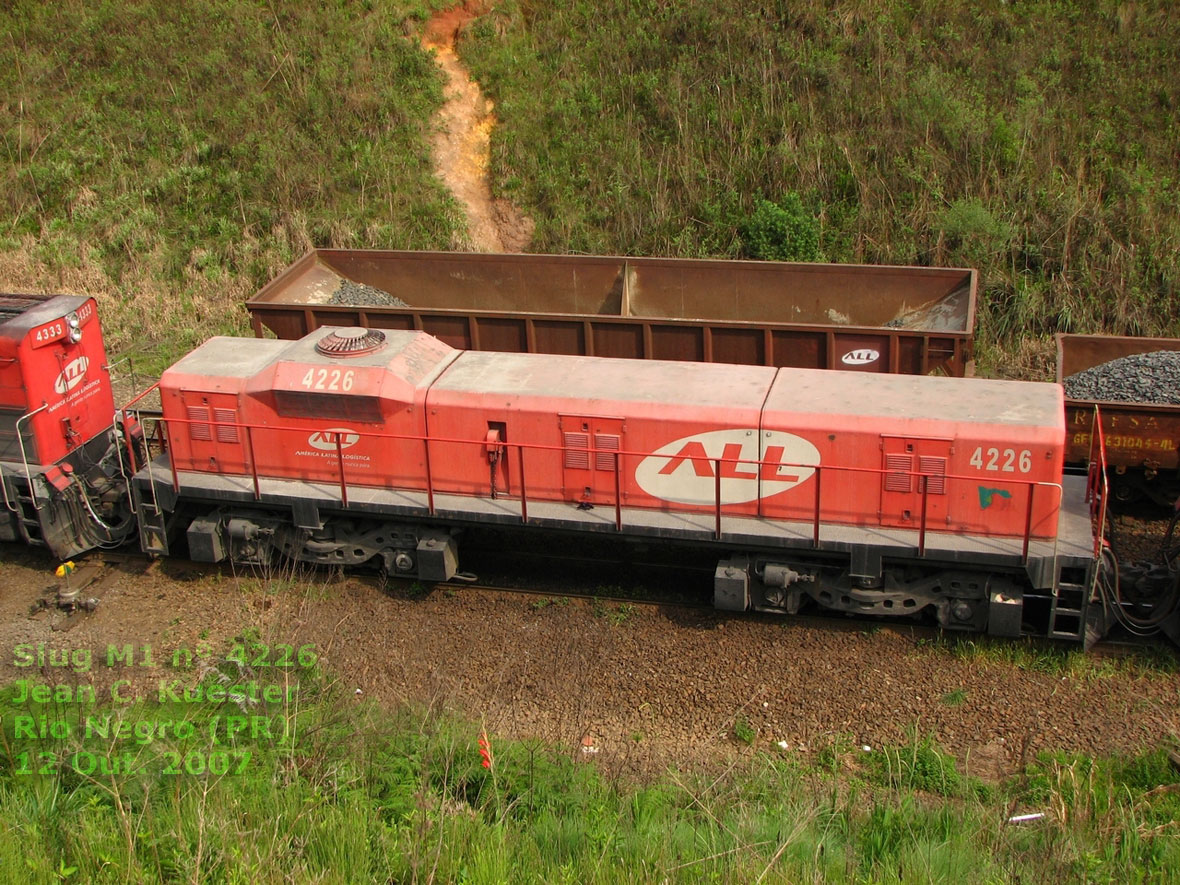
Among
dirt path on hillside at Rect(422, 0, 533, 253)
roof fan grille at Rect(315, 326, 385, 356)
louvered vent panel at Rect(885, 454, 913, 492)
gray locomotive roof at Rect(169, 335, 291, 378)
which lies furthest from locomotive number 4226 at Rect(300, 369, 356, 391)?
dirt path on hillside at Rect(422, 0, 533, 253)

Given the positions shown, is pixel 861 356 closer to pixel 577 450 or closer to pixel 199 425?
pixel 577 450

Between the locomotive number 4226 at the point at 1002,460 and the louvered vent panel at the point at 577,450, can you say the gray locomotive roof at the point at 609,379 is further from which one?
the locomotive number 4226 at the point at 1002,460

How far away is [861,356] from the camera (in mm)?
14078

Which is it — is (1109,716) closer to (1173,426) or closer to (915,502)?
(915,502)

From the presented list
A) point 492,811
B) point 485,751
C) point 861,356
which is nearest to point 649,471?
point 861,356

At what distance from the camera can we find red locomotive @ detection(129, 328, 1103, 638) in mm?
11008

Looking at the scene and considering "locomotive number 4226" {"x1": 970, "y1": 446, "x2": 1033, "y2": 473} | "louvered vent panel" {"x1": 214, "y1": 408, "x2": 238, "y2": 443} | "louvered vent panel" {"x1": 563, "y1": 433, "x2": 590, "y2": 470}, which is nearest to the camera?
"locomotive number 4226" {"x1": 970, "y1": 446, "x2": 1033, "y2": 473}

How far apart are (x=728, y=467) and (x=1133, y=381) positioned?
5.68 metres

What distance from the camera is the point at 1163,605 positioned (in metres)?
10.9

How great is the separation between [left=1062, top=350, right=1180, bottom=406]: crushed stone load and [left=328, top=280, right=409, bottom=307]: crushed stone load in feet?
31.6

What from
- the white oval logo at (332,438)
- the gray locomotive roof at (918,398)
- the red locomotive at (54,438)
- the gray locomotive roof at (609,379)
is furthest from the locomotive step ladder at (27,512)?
the gray locomotive roof at (918,398)

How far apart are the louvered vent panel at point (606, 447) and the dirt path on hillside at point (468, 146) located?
1114 centimetres

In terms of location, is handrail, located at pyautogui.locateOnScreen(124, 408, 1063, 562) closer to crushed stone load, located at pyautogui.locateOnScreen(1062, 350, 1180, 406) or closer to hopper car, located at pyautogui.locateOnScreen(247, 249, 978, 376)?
hopper car, located at pyautogui.locateOnScreen(247, 249, 978, 376)

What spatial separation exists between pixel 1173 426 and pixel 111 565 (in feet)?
40.9
